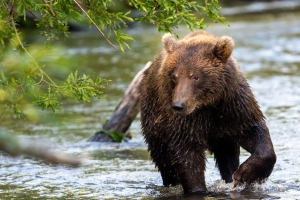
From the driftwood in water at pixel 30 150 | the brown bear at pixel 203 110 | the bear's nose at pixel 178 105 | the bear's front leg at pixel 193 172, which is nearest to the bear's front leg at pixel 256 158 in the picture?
the brown bear at pixel 203 110

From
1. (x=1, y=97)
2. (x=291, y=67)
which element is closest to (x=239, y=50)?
(x=291, y=67)

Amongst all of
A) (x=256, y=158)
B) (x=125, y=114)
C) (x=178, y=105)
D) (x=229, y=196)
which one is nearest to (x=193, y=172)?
(x=229, y=196)

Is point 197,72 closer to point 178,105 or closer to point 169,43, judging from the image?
point 178,105

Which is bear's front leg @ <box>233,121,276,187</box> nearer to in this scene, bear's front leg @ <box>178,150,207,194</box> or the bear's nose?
bear's front leg @ <box>178,150,207,194</box>

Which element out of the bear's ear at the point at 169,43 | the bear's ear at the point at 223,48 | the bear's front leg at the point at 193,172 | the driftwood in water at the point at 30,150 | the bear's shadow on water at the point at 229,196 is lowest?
the bear's shadow on water at the point at 229,196

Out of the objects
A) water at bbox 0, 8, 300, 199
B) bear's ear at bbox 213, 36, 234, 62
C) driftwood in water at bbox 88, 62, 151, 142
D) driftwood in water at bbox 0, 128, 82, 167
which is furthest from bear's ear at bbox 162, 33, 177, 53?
driftwood in water at bbox 0, 128, 82, 167

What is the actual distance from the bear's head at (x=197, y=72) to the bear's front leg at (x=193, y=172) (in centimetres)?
57

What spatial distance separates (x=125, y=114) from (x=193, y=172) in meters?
3.80

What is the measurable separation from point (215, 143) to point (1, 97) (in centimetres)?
471

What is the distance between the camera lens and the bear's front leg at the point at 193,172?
232 inches

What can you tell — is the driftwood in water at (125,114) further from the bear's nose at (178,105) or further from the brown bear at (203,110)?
the bear's nose at (178,105)

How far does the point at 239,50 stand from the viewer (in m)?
20.6

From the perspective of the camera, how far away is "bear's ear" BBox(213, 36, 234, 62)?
18.5 feet

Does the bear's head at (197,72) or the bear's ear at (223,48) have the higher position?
the bear's ear at (223,48)
